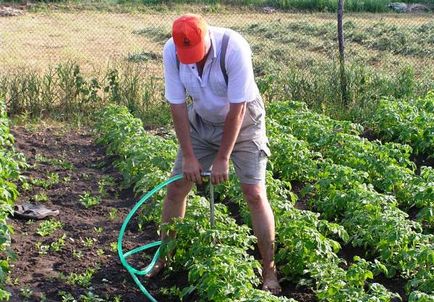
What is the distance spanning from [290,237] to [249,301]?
3.49ft

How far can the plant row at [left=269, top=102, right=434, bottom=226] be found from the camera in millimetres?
7062

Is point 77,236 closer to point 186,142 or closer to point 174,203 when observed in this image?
point 174,203

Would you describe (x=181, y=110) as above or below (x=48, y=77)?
above

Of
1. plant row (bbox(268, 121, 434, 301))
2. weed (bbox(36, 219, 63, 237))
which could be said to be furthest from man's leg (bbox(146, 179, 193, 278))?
plant row (bbox(268, 121, 434, 301))

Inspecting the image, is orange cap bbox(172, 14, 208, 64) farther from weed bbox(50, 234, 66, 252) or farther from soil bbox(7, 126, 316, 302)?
weed bbox(50, 234, 66, 252)

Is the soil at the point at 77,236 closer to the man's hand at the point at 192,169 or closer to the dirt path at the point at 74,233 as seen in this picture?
the dirt path at the point at 74,233

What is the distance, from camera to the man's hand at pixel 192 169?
18.0 ft

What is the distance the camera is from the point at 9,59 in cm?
1327

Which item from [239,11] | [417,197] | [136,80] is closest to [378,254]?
[417,197]

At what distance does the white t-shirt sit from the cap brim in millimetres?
129

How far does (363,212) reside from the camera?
644cm

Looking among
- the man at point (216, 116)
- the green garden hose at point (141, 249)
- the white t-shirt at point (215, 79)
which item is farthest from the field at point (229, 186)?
the white t-shirt at point (215, 79)

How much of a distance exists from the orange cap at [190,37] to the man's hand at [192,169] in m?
0.70

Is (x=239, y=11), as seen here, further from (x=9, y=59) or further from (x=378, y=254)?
(x=378, y=254)
